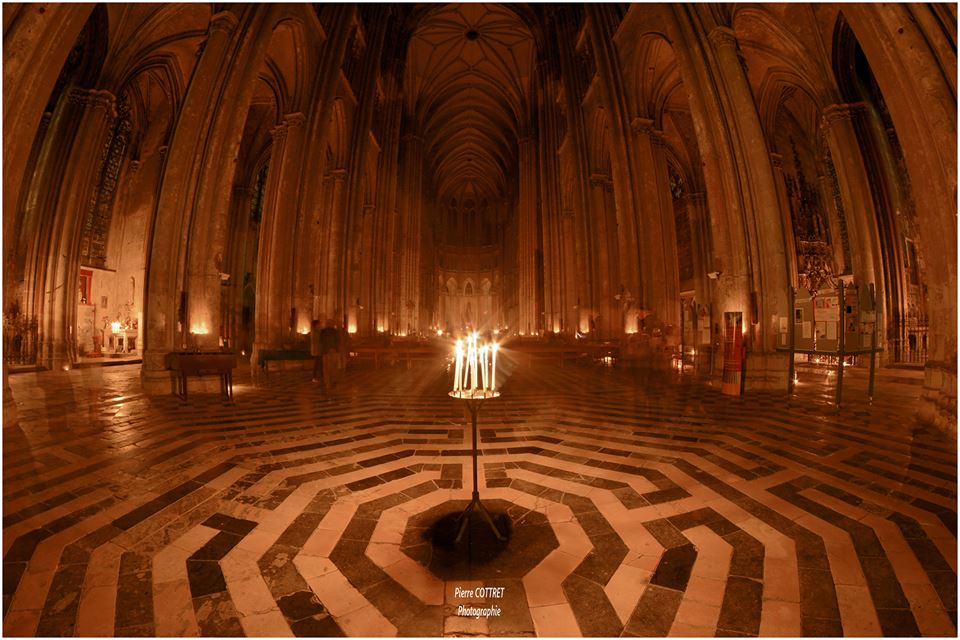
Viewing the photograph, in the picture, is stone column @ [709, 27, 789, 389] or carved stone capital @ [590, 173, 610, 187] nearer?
stone column @ [709, 27, 789, 389]

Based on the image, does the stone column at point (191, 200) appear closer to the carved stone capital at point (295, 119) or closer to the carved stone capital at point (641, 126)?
the carved stone capital at point (295, 119)

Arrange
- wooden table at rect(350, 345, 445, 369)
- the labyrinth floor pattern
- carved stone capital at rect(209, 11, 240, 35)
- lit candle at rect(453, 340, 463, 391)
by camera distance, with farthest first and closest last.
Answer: wooden table at rect(350, 345, 445, 369)
carved stone capital at rect(209, 11, 240, 35)
lit candle at rect(453, 340, 463, 391)
the labyrinth floor pattern

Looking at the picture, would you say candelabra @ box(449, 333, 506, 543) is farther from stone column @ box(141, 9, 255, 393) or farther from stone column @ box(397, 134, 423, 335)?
stone column @ box(397, 134, 423, 335)

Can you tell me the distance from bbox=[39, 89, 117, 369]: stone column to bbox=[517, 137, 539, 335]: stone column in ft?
72.4

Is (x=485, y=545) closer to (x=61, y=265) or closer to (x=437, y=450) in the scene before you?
(x=437, y=450)

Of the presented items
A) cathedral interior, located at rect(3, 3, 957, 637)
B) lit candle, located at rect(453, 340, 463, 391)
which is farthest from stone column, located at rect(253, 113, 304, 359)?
lit candle, located at rect(453, 340, 463, 391)

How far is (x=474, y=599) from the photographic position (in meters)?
1.79

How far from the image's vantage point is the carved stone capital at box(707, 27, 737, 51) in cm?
873

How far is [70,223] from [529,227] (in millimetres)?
23567

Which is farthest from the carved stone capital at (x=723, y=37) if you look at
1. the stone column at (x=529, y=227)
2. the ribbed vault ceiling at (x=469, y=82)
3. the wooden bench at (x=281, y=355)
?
the ribbed vault ceiling at (x=469, y=82)

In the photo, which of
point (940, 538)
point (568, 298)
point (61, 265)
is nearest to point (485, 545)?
point (940, 538)

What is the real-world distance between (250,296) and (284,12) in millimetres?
16050

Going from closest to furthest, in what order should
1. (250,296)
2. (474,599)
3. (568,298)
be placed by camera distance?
1. (474,599)
2. (568,298)
3. (250,296)

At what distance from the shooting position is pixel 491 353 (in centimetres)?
267
